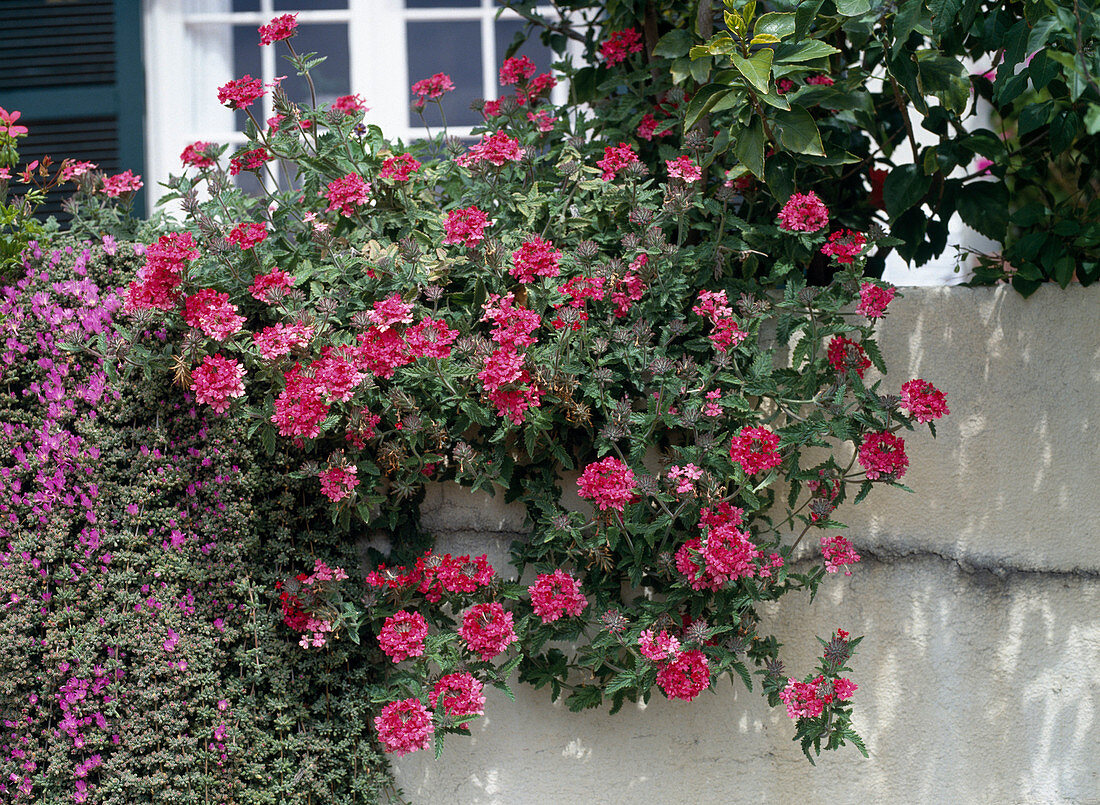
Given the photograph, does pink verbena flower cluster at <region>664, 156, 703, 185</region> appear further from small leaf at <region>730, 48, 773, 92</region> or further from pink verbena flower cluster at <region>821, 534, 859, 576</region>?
pink verbena flower cluster at <region>821, 534, 859, 576</region>

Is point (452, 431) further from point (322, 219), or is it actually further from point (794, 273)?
point (794, 273)

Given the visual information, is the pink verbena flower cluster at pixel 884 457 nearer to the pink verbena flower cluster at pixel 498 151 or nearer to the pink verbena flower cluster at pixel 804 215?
the pink verbena flower cluster at pixel 804 215

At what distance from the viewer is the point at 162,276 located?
206 centimetres

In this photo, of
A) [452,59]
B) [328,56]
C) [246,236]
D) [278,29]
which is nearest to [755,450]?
[246,236]

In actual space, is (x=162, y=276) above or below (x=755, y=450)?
above

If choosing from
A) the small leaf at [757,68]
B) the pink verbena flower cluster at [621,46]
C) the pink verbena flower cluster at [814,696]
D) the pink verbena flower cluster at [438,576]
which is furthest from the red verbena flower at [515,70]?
the pink verbena flower cluster at [814,696]

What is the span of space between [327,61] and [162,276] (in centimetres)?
164

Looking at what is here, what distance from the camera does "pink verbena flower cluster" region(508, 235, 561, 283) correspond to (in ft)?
6.67

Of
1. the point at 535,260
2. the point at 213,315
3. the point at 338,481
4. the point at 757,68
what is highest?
the point at 757,68

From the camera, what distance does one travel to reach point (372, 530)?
225 cm


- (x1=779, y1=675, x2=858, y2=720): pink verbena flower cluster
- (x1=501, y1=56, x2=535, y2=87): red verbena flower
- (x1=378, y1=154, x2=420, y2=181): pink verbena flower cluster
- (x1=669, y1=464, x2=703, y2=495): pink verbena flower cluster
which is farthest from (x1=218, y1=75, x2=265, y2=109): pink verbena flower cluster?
(x1=779, y1=675, x2=858, y2=720): pink verbena flower cluster

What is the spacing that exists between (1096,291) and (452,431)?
174 centimetres

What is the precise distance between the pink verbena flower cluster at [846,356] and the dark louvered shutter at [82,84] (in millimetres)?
2387

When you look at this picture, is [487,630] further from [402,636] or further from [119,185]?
[119,185]
